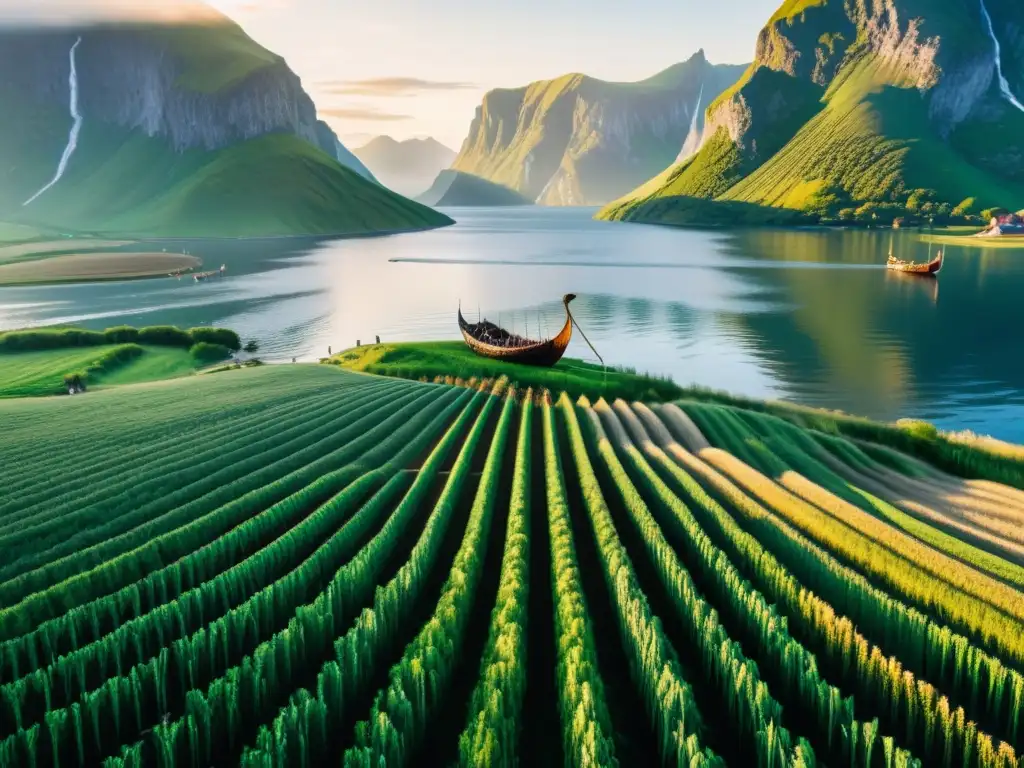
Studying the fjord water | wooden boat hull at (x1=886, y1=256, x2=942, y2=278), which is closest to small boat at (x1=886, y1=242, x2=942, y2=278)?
wooden boat hull at (x1=886, y1=256, x2=942, y2=278)

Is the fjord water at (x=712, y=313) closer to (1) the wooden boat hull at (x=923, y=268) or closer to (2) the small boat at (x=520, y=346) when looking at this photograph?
(1) the wooden boat hull at (x=923, y=268)

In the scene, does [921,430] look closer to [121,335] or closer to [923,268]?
[121,335]

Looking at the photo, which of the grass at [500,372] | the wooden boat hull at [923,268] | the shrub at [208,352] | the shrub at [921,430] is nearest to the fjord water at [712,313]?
the wooden boat hull at [923,268]

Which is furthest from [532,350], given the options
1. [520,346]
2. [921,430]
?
[921,430]

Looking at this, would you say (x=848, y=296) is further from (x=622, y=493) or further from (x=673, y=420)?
(x=622, y=493)

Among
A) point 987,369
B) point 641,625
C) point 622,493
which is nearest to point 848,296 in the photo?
point 987,369
